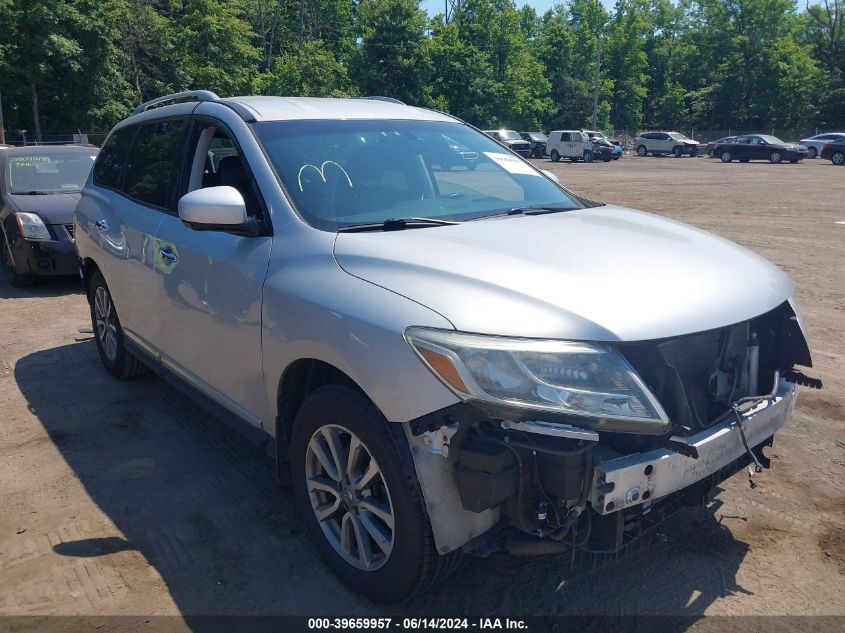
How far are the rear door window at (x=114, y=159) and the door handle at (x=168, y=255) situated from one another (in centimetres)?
130

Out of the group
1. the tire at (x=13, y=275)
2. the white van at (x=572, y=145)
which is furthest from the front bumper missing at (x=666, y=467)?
the white van at (x=572, y=145)

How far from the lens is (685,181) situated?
26.5 m

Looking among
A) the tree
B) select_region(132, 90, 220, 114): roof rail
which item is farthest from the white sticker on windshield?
the tree

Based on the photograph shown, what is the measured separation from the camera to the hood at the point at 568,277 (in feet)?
7.97

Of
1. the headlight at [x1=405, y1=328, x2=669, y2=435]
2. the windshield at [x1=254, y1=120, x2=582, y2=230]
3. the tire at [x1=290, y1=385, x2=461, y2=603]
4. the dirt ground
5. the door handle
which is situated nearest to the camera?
the headlight at [x1=405, y1=328, x2=669, y2=435]

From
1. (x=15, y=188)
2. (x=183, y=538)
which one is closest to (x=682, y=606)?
(x=183, y=538)

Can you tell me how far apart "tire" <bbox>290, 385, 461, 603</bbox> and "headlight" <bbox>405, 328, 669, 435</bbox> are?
0.38 metres

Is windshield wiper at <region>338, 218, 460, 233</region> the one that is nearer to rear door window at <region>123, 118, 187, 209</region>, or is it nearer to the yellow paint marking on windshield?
the yellow paint marking on windshield

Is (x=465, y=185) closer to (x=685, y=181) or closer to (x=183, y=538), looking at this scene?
(x=183, y=538)

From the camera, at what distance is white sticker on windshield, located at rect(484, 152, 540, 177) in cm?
423

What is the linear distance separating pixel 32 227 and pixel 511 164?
21.6ft

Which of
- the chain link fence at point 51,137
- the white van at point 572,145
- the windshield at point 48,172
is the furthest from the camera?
the white van at point 572,145

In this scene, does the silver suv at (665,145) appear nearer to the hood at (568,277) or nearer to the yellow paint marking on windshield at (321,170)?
the hood at (568,277)

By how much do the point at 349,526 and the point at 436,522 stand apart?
0.61m
